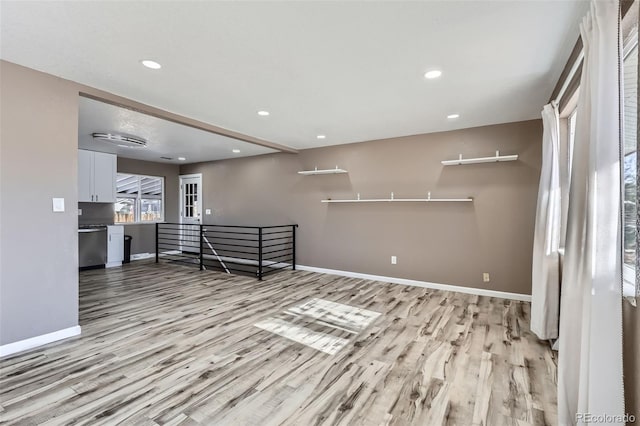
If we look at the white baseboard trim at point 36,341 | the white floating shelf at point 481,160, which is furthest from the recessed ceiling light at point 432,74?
the white baseboard trim at point 36,341

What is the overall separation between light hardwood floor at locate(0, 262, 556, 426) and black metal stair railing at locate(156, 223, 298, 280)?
1971mm

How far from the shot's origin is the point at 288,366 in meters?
2.35

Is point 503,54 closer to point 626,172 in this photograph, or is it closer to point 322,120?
point 626,172

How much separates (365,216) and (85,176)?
5560mm

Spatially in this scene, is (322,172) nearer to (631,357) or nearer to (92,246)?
(631,357)

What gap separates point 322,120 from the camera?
158 inches

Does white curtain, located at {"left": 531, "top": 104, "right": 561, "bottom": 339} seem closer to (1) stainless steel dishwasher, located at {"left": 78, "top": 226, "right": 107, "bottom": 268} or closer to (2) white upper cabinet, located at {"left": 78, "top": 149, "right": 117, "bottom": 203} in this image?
(1) stainless steel dishwasher, located at {"left": 78, "top": 226, "right": 107, "bottom": 268}

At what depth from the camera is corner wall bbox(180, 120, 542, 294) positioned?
404cm

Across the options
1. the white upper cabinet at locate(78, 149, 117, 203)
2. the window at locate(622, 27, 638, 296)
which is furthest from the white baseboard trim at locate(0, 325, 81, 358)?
the window at locate(622, 27, 638, 296)

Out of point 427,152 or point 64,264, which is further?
point 427,152

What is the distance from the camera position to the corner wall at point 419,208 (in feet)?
13.2

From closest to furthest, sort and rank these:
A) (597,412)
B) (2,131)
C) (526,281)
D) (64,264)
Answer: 1. (597,412)
2. (2,131)
3. (64,264)
4. (526,281)

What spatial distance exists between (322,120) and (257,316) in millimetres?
2663

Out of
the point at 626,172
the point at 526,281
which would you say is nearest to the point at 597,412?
the point at 626,172
